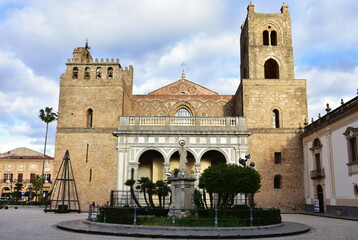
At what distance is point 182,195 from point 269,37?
1978 cm

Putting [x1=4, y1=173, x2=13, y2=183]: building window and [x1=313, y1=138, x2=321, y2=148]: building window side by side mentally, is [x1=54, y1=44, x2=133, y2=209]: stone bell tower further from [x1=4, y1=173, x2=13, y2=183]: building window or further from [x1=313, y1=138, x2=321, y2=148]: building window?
[x1=4, y1=173, x2=13, y2=183]: building window

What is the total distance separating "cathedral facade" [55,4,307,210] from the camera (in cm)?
2759

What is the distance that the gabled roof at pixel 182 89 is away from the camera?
35.8 m

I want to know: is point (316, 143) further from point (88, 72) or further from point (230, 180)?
point (88, 72)

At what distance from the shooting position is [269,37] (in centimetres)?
3134

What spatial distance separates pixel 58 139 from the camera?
2833cm

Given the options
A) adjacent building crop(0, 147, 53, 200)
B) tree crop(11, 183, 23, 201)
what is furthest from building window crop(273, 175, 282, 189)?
adjacent building crop(0, 147, 53, 200)

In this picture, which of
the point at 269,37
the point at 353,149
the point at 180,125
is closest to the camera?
the point at 353,149

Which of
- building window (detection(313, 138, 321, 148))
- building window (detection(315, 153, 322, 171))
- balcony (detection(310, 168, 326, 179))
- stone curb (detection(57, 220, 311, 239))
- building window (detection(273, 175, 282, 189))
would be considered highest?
building window (detection(313, 138, 321, 148))

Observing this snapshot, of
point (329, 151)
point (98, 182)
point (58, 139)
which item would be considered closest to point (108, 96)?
point (58, 139)

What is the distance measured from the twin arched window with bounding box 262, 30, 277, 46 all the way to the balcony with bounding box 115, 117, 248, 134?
8.23 m

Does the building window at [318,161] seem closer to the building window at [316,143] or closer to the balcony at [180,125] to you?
the building window at [316,143]

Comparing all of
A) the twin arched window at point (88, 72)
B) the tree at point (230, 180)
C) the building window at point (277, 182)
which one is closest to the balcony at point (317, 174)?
the building window at point (277, 182)

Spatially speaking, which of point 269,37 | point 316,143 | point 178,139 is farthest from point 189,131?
point 269,37
